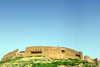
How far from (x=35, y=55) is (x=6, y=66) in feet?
29.0

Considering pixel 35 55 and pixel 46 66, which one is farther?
pixel 35 55

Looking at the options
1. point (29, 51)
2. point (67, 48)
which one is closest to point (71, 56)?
point (67, 48)

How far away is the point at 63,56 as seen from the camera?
35.5 metres

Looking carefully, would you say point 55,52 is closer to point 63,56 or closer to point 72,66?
point 63,56

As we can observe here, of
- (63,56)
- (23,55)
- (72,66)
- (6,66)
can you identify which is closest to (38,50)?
(23,55)

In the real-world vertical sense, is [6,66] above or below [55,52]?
below

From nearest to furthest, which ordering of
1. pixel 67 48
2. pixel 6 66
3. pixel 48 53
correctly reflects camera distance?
pixel 6 66 → pixel 48 53 → pixel 67 48

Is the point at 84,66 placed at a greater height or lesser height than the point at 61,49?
lesser

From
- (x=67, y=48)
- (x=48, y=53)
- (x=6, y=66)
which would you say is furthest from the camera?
(x=67, y=48)

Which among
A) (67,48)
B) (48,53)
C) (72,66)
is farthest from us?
(67,48)

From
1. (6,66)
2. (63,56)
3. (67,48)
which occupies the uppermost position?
(67,48)

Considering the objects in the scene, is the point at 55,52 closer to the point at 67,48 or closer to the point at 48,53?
the point at 48,53

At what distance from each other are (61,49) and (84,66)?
10882 mm

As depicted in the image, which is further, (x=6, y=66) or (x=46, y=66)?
(x=6, y=66)
